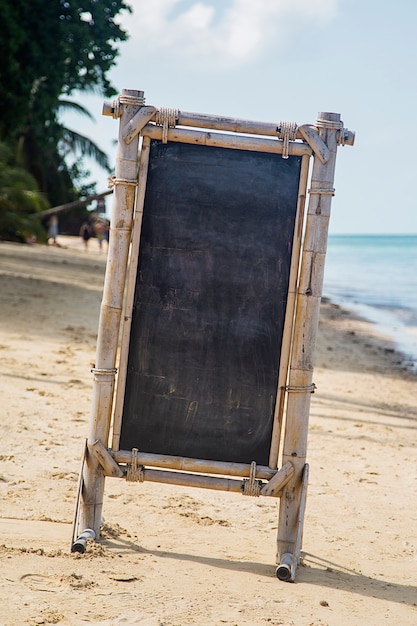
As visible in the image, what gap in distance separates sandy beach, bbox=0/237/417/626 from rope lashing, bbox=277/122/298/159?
7.20 ft

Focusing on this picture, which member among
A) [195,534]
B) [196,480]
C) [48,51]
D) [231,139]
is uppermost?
[48,51]

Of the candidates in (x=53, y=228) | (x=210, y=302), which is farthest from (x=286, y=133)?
(x=53, y=228)

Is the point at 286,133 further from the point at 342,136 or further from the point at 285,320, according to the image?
the point at 285,320

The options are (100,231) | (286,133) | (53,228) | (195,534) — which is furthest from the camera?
(100,231)

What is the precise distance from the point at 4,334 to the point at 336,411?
4351mm

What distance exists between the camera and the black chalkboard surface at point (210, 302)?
421cm

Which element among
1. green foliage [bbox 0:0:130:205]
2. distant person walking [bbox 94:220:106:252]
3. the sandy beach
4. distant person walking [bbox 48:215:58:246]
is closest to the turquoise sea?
the sandy beach

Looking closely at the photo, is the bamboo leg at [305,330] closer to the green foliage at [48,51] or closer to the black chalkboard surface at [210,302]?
the black chalkboard surface at [210,302]

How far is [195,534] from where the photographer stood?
4.62m

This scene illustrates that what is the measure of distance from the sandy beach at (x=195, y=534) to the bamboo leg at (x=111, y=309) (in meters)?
0.28

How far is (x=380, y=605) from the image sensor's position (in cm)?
383

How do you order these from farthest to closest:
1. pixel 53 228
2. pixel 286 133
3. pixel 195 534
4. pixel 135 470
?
pixel 53 228 → pixel 195 534 → pixel 135 470 → pixel 286 133

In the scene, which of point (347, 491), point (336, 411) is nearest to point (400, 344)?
point (336, 411)

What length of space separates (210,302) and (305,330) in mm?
522
